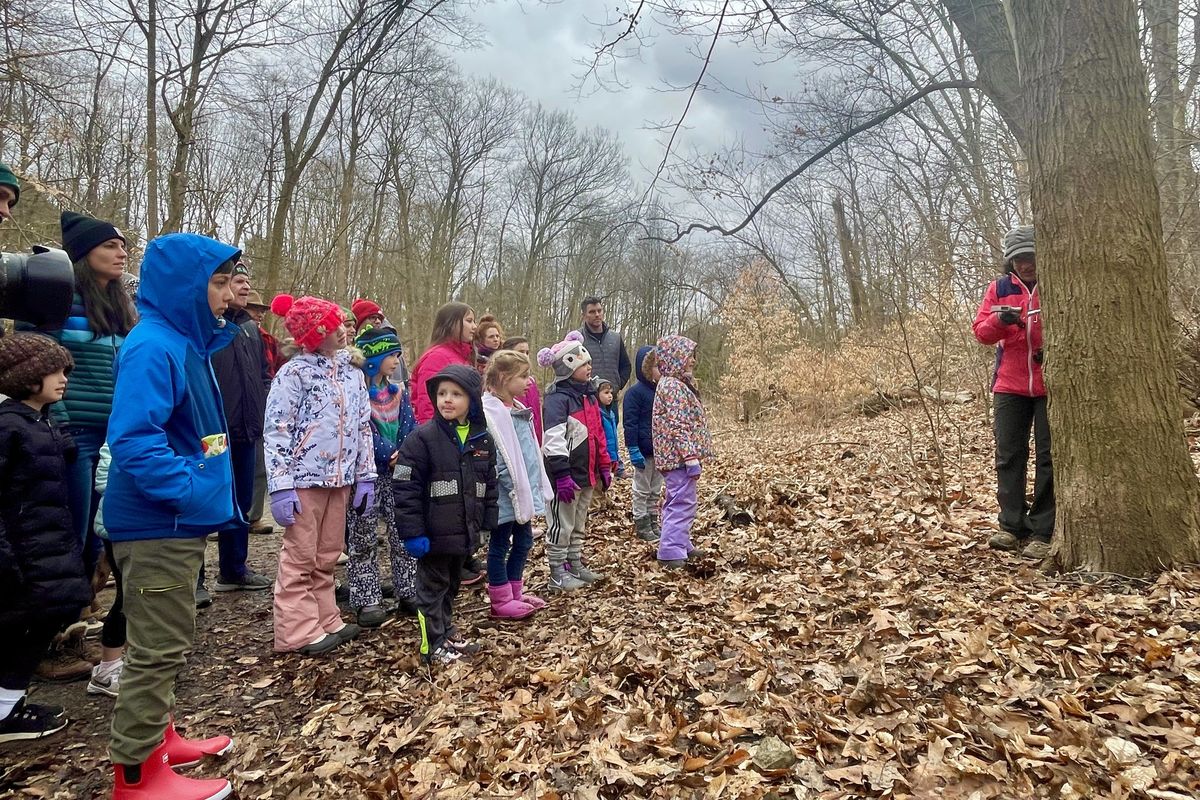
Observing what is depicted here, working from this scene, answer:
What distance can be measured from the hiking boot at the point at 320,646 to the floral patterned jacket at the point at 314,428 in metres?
0.96

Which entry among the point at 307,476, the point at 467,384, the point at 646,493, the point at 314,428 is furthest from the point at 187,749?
the point at 646,493

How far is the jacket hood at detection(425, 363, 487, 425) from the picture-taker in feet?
12.7

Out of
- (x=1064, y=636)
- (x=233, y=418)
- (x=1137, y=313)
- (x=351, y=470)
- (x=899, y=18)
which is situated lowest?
(x=1064, y=636)

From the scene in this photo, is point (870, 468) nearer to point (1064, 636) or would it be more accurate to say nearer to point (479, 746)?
point (1064, 636)

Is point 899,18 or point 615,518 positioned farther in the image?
point 899,18

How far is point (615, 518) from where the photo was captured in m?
7.59

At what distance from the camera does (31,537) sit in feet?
9.62

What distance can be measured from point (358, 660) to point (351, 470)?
45.2 inches

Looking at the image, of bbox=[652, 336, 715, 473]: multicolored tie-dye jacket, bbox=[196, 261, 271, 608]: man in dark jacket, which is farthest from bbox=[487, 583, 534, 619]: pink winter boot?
bbox=[196, 261, 271, 608]: man in dark jacket

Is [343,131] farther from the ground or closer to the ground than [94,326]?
farther from the ground

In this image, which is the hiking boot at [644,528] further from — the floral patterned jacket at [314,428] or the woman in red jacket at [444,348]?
the floral patterned jacket at [314,428]

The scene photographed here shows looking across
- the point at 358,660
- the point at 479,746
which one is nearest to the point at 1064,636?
the point at 479,746

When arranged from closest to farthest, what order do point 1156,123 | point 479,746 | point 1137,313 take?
point 479,746
point 1137,313
point 1156,123

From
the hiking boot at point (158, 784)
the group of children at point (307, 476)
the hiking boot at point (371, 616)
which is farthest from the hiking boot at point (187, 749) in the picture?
the hiking boot at point (371, 616)
